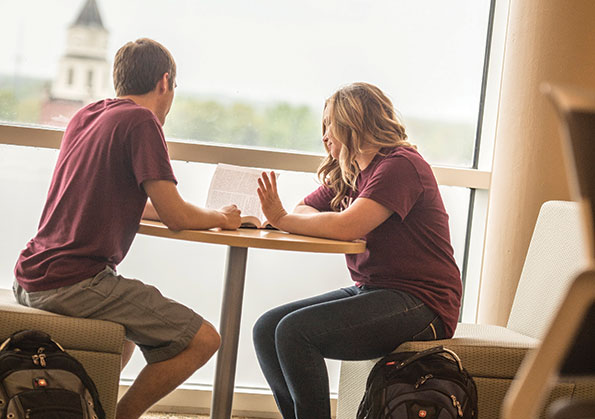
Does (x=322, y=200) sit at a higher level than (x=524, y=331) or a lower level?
higher

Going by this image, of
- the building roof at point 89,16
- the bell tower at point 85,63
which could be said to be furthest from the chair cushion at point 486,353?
the building roof at point 89,16

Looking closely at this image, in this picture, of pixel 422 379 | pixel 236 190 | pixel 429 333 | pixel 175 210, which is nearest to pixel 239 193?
pixel 236 190

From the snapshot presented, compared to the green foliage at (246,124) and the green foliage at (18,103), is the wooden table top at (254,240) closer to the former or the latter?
the green foliage at (246,124)

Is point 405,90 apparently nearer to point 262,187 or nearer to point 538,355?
point 262,187

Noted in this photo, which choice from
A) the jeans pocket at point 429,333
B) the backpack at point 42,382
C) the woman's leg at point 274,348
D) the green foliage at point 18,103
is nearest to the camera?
the backpack at point 42,382

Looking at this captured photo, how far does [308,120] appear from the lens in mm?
3254

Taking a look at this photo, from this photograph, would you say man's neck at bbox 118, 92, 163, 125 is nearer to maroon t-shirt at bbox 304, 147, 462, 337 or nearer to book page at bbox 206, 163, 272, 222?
book page at bbox 206, 163, 272, 222

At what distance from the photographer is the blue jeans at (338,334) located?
223 cm

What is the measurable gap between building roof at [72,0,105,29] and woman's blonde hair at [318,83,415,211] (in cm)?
119

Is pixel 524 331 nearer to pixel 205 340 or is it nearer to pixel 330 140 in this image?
pixel 330 140

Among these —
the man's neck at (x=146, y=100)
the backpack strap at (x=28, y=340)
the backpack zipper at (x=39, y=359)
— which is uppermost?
the man's neck at (x=146, y=100)

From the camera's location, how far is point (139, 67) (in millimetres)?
2357

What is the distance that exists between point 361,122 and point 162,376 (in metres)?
1.05

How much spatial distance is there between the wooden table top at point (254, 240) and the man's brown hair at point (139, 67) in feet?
1.47
